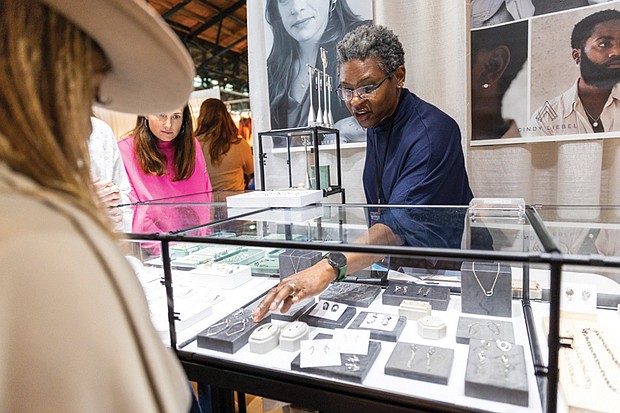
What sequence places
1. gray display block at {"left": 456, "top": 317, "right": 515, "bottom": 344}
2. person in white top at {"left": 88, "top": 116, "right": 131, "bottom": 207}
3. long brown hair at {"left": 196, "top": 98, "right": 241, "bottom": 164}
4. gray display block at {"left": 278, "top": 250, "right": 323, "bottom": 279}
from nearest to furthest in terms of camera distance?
gray display block at {"left": 456, "top": 317, "right": 515, "bottom": 344}, gray display block at {"left": 278, "top": 250, "right": 323, "bottom": 279}, person in white top at {"left": 88, "top": 116, "right": 131, "bottom": 207}, long brown hair at {"left": 196, "top": 98, "right": 241, "bottom": 164}

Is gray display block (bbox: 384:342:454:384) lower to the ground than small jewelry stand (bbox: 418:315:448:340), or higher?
lower

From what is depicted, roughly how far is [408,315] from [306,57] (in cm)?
203

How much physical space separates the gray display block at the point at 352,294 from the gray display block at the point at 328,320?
0.20 feet

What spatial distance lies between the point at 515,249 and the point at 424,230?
0.70 ft

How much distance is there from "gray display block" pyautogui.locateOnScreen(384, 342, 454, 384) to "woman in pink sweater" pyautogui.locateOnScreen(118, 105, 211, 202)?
133cm

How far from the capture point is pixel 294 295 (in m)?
1.04

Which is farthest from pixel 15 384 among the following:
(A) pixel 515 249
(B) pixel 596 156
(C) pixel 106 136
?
(B) pixel 596 156

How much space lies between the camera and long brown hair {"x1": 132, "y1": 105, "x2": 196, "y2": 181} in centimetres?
175

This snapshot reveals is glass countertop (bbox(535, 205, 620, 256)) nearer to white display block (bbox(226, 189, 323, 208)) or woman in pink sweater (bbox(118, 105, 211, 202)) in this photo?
white display block (bbox(226, 189, 323, 208))

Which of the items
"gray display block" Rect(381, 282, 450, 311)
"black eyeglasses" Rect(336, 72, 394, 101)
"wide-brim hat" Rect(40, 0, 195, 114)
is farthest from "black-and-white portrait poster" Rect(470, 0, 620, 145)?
"wide-brim hat" Rect(40, 0, 195, 114)

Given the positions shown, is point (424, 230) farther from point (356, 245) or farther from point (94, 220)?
point (94, 220)

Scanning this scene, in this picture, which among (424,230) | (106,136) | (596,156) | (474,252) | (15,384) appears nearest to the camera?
(15,384)

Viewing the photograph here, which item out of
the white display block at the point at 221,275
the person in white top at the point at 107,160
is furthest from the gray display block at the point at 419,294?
the person in white top at the point at 107,160

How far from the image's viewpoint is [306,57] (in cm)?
258
